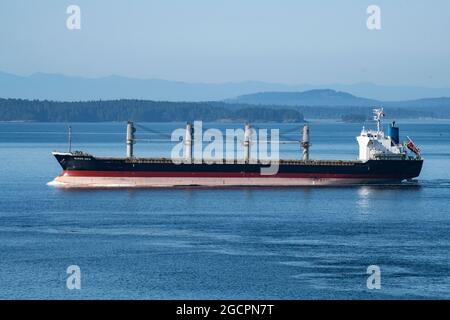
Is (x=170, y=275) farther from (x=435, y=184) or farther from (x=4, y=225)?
(x=435, y=184)

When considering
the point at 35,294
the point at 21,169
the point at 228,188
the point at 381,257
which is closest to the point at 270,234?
the point at 381,257

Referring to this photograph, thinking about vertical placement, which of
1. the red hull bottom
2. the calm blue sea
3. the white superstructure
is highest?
the white superstructure

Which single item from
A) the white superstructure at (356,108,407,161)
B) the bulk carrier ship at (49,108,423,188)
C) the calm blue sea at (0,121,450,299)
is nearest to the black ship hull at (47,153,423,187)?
the bulk carrier ship at (49,108,423,188)

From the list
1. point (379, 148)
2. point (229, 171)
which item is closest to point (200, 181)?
point (229, 171)

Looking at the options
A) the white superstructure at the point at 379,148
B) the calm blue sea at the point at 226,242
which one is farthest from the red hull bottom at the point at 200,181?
the white superstructure at the point at 379,148

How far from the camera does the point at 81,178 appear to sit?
218 ft

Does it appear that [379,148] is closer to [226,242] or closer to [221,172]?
[221,172]

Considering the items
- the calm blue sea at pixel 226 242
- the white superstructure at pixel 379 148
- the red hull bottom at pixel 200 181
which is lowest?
the calm blue sea at pixel 226 242

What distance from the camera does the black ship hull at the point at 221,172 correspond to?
2618 inches

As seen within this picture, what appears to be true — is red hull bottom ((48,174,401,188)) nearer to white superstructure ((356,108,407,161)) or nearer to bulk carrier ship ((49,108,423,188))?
bulk carrier ship ((49,108,423,188))

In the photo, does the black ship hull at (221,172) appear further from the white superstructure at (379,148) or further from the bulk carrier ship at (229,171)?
the white superstructure at (379,148)

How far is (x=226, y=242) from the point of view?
150ft

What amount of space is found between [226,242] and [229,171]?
2242cm

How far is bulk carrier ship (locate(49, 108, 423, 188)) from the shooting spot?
6656 centimetres
